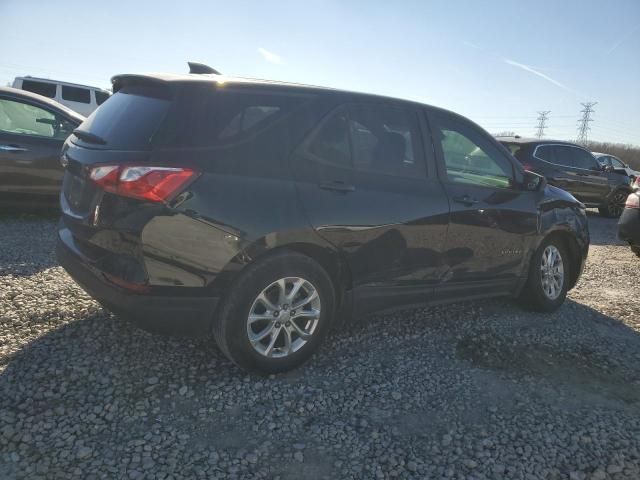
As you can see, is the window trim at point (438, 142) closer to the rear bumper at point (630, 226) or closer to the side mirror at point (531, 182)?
the side mirror at point (531, 182)

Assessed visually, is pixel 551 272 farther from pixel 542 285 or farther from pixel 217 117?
pixel 217 117

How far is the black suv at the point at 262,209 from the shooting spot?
2600 millimetres

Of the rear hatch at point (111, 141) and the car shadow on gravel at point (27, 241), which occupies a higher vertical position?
the rear hatch at point (111, 141)

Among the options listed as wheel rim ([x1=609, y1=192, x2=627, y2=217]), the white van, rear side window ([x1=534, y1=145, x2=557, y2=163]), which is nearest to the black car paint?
rear side window ([x1=534, y1=145, x2=557, y2=163])

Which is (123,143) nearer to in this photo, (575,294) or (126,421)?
(126,421)

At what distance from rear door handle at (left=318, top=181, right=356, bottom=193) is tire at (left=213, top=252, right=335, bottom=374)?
44cm

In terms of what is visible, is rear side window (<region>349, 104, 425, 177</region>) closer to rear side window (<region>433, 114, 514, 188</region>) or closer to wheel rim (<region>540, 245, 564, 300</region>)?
rear side window (<region>433, 114, 514, 188</region>)

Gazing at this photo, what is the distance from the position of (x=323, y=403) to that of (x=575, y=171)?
1050 cm

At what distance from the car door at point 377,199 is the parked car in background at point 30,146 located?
14.6ft

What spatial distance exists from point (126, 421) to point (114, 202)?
1.12m

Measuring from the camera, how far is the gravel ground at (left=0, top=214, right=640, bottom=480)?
7.68ft

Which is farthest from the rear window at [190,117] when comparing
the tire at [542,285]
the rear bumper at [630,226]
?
the rear bumper at [630,226]

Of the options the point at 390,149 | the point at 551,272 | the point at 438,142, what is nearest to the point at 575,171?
the point at 551,272

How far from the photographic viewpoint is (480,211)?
152 inches
